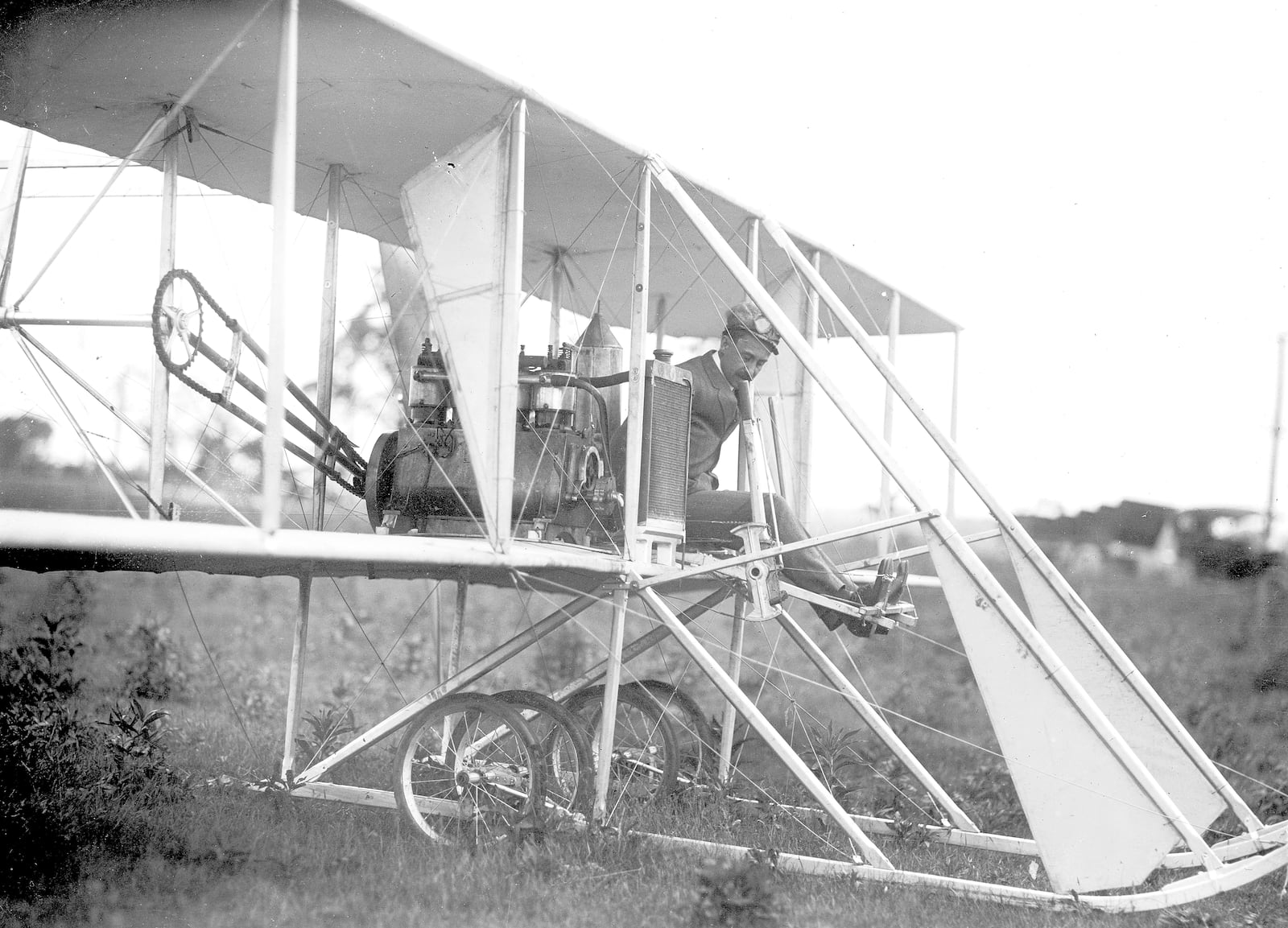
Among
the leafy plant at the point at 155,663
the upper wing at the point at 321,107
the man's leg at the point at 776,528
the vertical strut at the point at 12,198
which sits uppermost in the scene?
the upper wing at the point at 321,107

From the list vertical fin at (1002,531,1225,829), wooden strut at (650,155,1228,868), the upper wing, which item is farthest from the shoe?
the upper wing

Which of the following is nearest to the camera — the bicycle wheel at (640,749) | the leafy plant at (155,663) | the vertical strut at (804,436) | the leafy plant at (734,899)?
the leafy plant at (734,899)

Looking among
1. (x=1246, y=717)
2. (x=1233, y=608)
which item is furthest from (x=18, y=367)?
(x=1233, y=608)

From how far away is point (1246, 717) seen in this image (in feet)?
39.3

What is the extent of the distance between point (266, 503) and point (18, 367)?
3.70 meters

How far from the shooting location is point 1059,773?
4781mm

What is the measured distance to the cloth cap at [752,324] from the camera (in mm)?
6617

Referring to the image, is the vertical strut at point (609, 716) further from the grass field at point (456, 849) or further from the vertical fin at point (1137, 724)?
the vertical fin at point (1137, 724)

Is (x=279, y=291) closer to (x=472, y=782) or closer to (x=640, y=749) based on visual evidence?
(x=472, y=782)

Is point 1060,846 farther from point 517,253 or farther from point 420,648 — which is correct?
point 420,648

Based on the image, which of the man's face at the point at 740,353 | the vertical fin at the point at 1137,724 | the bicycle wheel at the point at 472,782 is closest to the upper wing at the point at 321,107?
the man's face at the point at 740,353

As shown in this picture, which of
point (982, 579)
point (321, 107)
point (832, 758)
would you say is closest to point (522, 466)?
point (321, 107)

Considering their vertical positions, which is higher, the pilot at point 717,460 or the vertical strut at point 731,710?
the pilot at point 717,460

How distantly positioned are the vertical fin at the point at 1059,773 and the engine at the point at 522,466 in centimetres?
208
